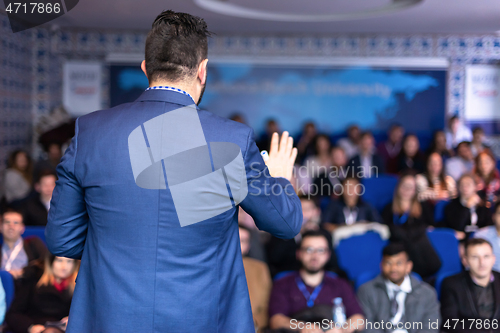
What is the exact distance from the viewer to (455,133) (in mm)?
6852

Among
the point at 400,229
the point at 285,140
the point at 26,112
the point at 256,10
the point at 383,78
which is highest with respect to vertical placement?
the point at 256,10

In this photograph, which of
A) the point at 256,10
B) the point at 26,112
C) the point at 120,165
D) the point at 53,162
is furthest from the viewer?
the point at 26,112

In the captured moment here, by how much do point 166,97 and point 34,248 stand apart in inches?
104

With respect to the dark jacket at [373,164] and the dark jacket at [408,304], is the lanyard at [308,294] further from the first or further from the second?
the dark jacket at [373,164]

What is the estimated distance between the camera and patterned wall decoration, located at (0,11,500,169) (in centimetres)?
704

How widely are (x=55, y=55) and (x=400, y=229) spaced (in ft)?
19.8

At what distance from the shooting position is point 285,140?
104 cm

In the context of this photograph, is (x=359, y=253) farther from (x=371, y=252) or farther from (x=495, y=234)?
(x=495, y=234)

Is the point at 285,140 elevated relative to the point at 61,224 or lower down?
elevated

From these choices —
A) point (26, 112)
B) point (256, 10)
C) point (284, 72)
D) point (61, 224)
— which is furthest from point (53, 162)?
point (61, 224)

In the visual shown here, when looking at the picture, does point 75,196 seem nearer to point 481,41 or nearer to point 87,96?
point 87,96

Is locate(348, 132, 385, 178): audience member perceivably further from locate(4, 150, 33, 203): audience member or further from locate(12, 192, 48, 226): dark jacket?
locate(4, 150, 33, 203): audience member

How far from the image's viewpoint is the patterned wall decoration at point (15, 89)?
19.0 feet

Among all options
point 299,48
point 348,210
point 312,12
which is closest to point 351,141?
point 299,48
